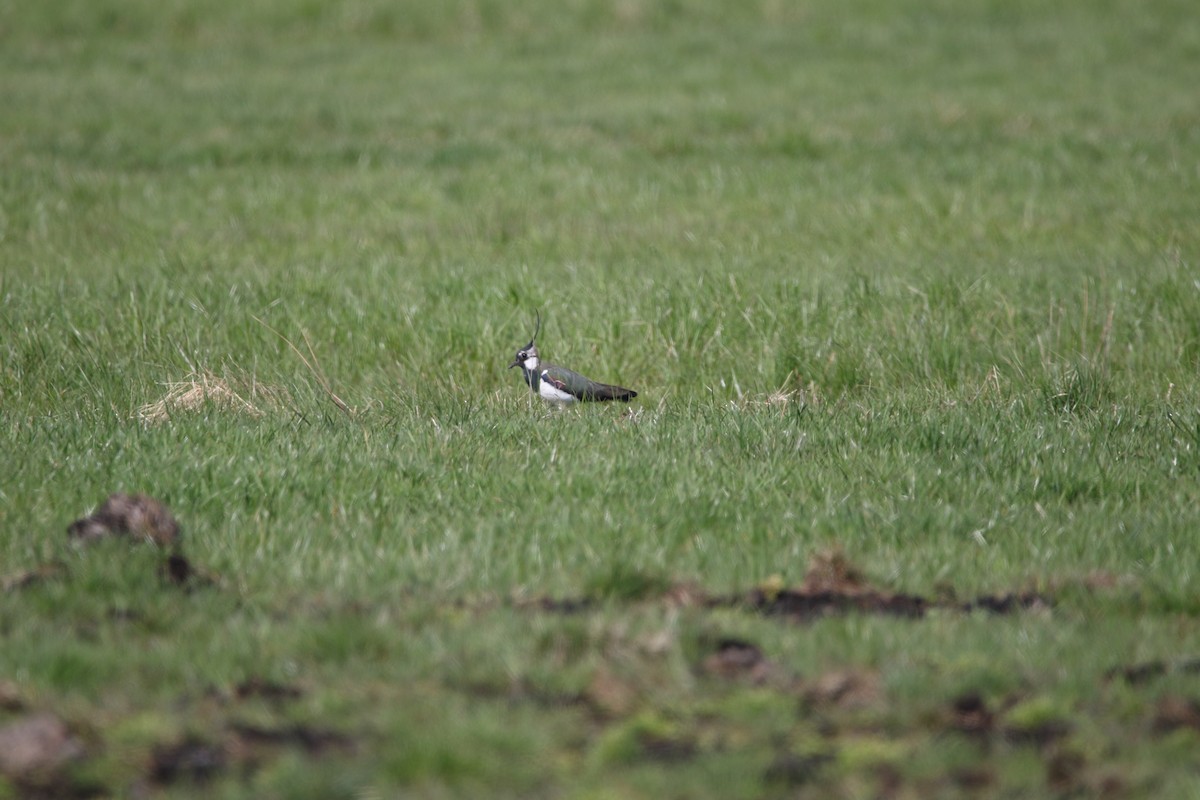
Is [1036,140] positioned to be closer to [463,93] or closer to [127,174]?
[463,93]

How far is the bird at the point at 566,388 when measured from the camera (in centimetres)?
703

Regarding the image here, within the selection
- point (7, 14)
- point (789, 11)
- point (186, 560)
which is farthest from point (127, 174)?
point (789, 11)

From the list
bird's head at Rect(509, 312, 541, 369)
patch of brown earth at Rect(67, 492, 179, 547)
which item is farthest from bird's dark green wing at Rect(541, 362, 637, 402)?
patch of brown earth at Rect(67, 492, 179, 547)

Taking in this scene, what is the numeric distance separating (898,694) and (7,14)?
22954mm

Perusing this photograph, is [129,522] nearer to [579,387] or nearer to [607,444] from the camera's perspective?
[607,444]

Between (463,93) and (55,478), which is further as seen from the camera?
(463,93)

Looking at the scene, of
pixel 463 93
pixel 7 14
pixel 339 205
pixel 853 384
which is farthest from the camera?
pixel 7 14

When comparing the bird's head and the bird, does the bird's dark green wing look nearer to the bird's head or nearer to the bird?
the bird

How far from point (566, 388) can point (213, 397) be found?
6.37 feet

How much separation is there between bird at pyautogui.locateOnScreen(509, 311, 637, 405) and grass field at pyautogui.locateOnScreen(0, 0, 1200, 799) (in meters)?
0.22

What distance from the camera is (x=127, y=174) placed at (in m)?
12.2

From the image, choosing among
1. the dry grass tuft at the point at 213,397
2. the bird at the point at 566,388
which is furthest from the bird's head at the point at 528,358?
the dry grass tuft at the point at 213,397

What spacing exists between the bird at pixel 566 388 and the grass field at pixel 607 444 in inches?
8.7

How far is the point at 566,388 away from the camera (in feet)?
23.1
